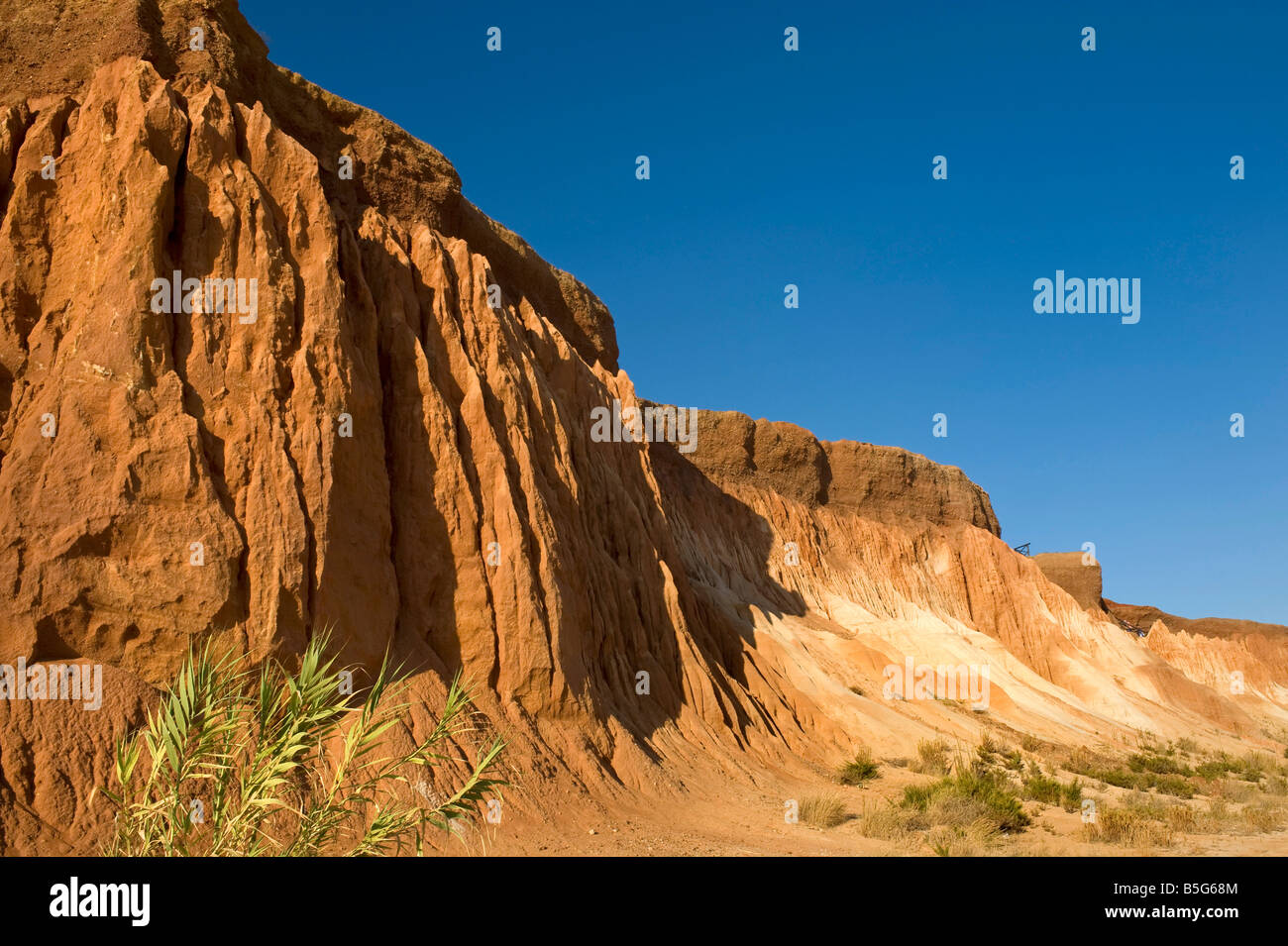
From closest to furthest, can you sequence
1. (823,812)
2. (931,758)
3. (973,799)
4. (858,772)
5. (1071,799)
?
(823,812)
(973,799)
(1071,799)
(858,772)
(931,758)

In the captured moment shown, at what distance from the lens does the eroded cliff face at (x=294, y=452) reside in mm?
12312

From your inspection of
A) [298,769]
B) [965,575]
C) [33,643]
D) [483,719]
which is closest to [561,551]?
[483,719]

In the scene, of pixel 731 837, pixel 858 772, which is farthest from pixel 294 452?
pixel 858 772

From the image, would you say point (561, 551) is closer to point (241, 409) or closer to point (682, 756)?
point (682, 756)

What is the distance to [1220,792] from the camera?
Result: 23.1 m

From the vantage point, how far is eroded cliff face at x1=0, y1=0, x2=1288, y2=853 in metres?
12.3

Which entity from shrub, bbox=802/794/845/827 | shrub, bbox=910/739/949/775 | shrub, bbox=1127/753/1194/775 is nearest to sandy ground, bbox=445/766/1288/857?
shrub, bbox=802/794/845/827

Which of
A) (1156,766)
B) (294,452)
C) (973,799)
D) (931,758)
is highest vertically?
(294,452)

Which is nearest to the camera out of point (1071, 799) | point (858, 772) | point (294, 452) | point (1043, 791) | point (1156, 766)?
point (294, 452)

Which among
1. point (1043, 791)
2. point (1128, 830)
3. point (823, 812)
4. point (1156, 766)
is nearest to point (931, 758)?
point (1043, 791)

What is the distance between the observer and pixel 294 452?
14547mm

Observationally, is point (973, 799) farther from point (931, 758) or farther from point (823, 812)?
point (931, 758)

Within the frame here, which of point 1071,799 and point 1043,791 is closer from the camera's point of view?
point 1071,799

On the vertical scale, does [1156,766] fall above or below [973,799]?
below
